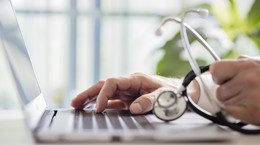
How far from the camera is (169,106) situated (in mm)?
714

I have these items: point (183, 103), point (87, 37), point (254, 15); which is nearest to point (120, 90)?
point (183, 103)

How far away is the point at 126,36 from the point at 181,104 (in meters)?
2.52

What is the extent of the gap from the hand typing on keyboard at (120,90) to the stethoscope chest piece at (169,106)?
15cm

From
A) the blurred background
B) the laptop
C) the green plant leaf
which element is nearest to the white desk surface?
the laptop

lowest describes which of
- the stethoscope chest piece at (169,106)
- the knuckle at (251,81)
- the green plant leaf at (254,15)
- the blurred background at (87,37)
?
the blurred background at (87,37)

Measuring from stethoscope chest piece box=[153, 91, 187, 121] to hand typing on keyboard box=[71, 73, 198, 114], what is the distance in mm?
153

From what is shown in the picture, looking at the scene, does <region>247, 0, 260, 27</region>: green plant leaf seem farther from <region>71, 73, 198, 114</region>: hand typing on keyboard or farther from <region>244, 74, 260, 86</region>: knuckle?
<region>244, 74, 260, 86</region>: knuckle

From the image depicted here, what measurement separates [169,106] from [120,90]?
227 mm

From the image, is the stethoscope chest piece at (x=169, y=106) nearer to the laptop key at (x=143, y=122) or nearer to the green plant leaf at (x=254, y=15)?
the laptop key at (x=143, y=122)

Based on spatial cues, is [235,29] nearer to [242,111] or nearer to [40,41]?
[40,41]

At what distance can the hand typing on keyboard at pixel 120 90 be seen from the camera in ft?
2.88

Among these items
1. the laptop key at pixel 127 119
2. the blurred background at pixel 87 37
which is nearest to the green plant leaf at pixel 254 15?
the blurred background at pixel 87 37

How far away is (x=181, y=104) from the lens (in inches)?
27.9

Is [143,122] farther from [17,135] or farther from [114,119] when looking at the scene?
[17,135]
